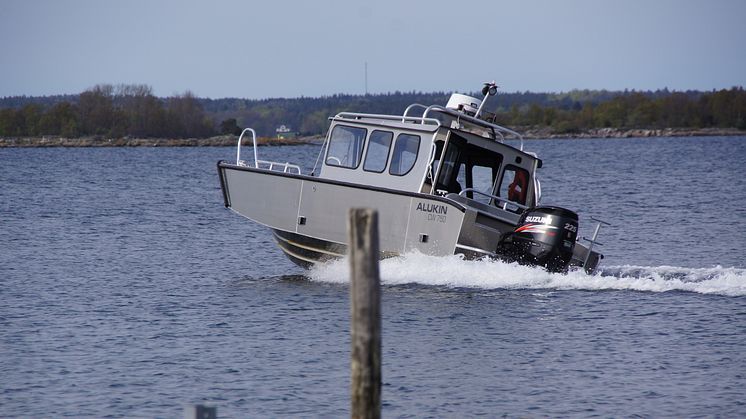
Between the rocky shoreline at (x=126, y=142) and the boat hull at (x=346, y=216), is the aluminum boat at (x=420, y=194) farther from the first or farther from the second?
the rocky shoreline at (x=126, y=142)

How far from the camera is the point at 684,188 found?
51750 millimetres

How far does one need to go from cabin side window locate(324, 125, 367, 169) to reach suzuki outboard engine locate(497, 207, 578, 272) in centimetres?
315

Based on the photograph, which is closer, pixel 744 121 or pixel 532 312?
pixel 532 312

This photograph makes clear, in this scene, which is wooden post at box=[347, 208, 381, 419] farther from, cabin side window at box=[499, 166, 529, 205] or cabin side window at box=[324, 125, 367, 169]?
cabin side window at box=[499, 166, 529, 205]

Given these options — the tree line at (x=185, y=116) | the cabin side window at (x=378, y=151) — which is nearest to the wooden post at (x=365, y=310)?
the cabin side window at (x=378, y=151)

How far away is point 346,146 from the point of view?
20312 millimetres

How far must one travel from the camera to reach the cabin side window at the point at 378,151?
19859mm

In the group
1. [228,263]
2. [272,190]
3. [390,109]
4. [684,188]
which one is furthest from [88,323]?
[390,109]

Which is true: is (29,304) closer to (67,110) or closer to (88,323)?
(88,323)

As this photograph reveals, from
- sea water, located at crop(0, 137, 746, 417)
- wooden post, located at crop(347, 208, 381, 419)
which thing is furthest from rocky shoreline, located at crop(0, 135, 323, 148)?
wooden post, located at crop(347, 208, 381, 419)

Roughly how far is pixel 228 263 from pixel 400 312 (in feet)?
26.8

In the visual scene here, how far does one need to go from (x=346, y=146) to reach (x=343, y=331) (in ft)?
15.3

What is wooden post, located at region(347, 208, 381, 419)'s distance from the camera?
857 centimetres

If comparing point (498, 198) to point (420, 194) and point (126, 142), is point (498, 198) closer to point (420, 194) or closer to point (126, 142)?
point (420, 194)
